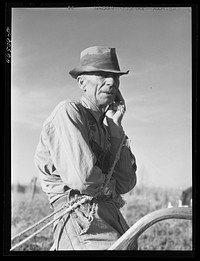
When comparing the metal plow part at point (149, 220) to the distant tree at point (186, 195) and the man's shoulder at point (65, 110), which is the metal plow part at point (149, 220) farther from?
the man's shoulder at point (65, 110)

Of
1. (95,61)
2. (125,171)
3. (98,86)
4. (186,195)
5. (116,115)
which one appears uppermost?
(95,61)

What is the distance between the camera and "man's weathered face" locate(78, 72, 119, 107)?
130 inches

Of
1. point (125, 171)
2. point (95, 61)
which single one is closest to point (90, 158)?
point (125, 171)

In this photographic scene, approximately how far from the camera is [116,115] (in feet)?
10.9

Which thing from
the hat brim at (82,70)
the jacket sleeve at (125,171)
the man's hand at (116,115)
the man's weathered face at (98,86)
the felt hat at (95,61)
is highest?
the felt hat at (95,61)

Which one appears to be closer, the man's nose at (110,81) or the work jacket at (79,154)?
the work jacket at (79,154)

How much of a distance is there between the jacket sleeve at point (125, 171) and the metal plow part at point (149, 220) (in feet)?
0.51

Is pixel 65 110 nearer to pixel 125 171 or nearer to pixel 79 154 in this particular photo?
pixel 79 154

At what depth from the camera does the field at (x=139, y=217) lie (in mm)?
3256

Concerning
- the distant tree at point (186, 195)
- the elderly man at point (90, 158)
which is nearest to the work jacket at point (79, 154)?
the elderly man at point (90, 158)

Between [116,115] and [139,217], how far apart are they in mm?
462
